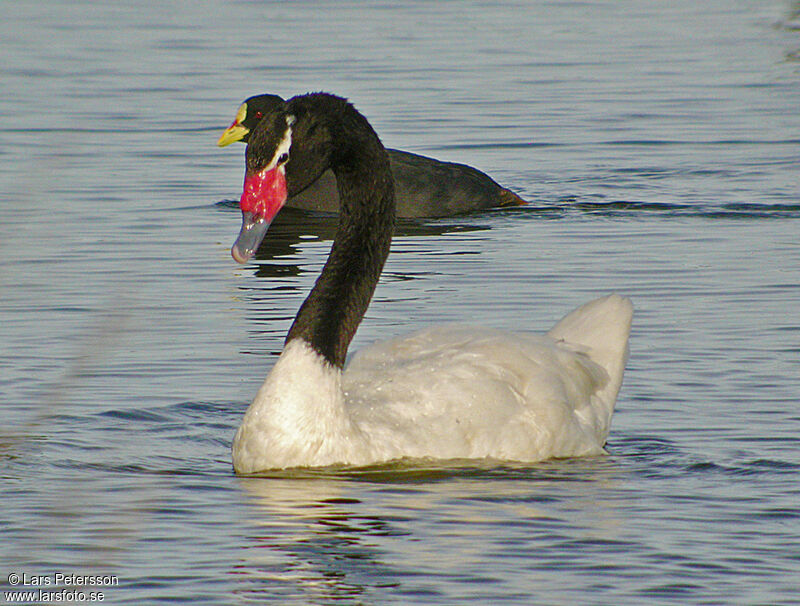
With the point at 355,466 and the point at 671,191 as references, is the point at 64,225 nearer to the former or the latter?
the point at 671,191

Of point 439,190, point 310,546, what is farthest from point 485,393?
point 439,190

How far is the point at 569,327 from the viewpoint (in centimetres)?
909

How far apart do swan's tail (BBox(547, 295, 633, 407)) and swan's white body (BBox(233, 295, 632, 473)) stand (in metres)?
0.01

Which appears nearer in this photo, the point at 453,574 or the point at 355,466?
the point at 453,574

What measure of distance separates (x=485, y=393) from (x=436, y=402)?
240 mm

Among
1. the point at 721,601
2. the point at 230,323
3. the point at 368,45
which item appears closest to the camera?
the point at 721,601

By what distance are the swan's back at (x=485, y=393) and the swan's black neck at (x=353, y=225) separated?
0.88ft

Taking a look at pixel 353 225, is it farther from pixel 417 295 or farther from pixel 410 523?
pixel 417 295

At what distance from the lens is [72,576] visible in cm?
637

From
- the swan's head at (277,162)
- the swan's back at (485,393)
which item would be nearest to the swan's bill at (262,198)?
the swan's head at (277,162)

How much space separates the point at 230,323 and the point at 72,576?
15.0ft

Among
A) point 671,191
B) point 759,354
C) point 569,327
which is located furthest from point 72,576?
point 671,191

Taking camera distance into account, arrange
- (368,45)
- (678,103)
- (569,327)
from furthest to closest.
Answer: (368,45) < (678,103) < (569,327)

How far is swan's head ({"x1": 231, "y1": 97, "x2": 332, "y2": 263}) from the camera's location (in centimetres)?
792
